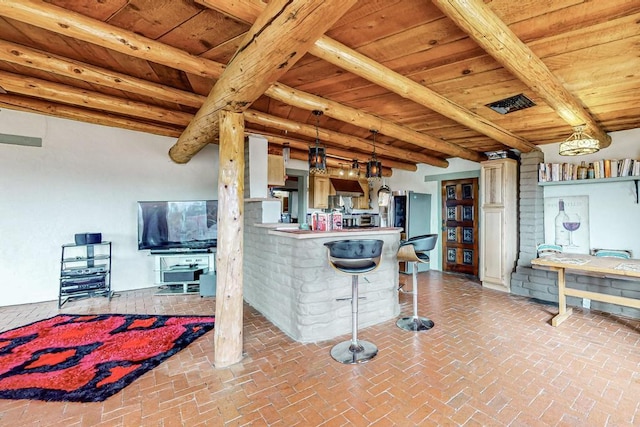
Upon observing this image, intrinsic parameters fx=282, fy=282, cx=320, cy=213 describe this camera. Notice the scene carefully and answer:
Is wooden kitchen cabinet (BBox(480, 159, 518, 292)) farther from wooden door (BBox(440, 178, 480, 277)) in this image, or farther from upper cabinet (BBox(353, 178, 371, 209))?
upper cabinet (BBox(353, 178, 371, 209))

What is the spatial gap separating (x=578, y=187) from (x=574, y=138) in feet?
4.84

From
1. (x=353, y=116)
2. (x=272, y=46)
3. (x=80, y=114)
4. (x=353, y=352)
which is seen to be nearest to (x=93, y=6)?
(x=272, y=46)

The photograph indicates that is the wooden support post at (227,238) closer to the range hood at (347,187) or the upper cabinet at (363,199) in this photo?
the range hood at (347,187)

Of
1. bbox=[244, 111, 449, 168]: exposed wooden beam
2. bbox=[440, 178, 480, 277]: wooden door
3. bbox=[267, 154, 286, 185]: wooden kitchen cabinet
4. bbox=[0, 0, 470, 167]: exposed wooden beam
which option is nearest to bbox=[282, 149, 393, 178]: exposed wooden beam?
bbox=[267, 154, 286, 185]: wooden kitchen cabinet

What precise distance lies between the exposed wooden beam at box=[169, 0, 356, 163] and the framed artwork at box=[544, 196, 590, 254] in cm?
493

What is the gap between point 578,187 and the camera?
444 centimetres

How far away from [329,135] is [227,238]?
2.49 metres

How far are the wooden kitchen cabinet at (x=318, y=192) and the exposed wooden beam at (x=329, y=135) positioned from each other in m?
2.09

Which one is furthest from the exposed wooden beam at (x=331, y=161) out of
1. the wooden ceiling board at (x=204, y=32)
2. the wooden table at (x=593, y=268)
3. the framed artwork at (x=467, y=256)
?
the wooden table at (x=593, y=268)

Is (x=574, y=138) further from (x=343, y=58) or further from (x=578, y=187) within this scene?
(x=343, y=58)

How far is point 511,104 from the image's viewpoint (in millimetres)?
3119

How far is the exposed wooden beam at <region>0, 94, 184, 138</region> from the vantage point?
3.61 metres

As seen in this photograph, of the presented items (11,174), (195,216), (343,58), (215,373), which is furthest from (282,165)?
(11,174)

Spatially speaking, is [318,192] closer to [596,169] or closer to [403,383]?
[596,169]
